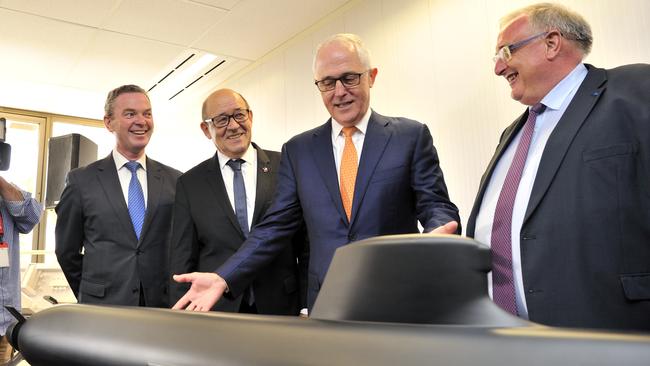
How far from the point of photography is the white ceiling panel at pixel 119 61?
495 centimetres

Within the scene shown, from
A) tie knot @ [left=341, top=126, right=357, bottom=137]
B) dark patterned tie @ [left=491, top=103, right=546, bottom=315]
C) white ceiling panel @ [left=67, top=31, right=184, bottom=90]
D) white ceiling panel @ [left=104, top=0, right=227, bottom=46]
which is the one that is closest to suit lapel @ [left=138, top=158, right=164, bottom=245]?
tie knot @ [left=341, top=126, right=357, bottom=137]

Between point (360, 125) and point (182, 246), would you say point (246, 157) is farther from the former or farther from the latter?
point (360, 125)

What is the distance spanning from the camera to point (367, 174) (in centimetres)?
162

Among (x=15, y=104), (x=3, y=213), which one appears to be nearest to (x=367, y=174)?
(x=3, y=213)

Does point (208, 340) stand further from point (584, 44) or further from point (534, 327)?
point (584, 44)

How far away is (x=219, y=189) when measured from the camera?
2072mm

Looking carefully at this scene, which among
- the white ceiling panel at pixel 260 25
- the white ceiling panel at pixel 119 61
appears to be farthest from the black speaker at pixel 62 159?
the white ceiling panel at pixel 260 25

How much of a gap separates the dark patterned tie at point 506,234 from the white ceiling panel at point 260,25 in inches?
126

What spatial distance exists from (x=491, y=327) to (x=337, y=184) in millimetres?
1319

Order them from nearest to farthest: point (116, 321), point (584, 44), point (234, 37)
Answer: point (116, 321) < point (584, 44) < point (234, 37)

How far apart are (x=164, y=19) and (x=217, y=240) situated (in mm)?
3088

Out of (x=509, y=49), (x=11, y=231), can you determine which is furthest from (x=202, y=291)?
(x=11, y=231)

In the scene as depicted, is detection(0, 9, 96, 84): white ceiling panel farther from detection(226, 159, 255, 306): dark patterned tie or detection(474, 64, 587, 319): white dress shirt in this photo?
detection(474, 64, 587, 319): white dress shirt

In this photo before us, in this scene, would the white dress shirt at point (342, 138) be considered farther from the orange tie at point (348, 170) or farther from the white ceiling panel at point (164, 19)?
the white ceiling panel at point (164, 19)
